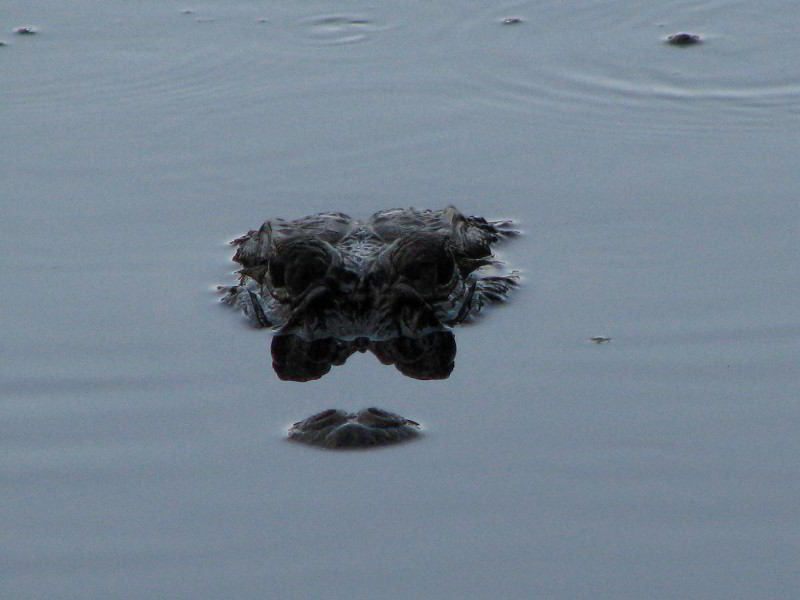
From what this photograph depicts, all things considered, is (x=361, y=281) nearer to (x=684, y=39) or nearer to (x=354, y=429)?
(x=354, y=429)

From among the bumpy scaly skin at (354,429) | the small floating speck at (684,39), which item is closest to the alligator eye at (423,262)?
the bumpy scaly skin at (354,429)

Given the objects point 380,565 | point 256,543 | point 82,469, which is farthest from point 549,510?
point 82,469

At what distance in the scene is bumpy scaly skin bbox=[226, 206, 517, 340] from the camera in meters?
4.96

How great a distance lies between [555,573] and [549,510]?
308mm

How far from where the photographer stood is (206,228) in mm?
5926

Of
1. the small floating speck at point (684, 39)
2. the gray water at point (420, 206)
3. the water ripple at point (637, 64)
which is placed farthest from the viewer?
the small floating speck at point (684, 39)

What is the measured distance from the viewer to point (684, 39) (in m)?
8.08

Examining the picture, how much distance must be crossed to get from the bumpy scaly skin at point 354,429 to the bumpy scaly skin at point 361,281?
574 millimetres

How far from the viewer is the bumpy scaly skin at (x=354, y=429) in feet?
13.9

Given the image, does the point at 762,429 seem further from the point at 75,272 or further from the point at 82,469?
the point at 75,272

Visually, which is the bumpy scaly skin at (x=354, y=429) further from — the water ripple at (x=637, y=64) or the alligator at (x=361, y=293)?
the water ripple at (x=637, y=64)

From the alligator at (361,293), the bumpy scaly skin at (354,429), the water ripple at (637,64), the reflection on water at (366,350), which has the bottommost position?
the bumpy scaly skin at (354,429)

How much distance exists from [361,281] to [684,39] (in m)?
3.78

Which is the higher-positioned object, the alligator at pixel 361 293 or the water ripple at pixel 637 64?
the water ripple at pixel 637 64
